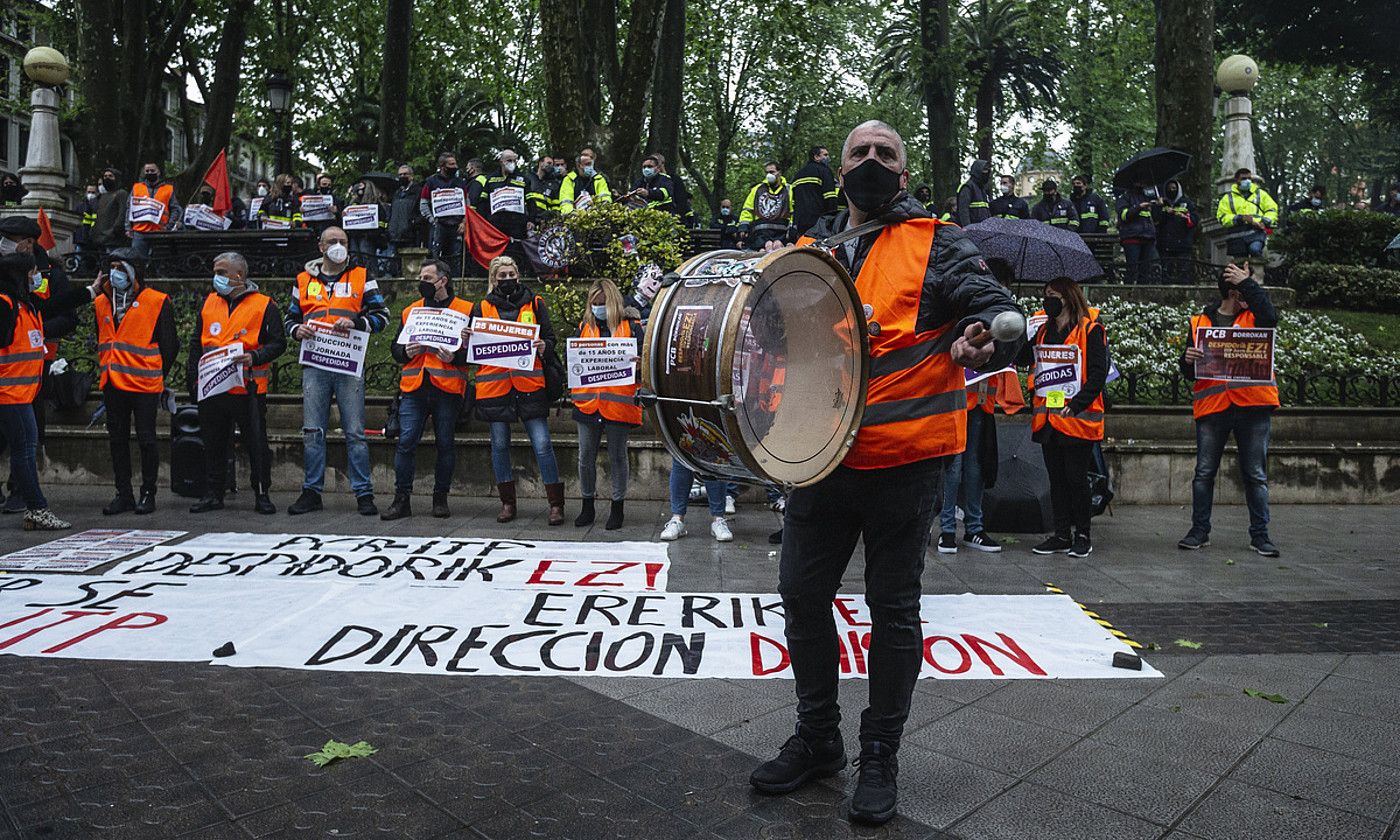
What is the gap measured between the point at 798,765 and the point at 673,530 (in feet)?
15.6

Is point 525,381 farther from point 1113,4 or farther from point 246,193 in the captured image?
point 246,193

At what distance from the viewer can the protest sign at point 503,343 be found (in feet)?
29.4

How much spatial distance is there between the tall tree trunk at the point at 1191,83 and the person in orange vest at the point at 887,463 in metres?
15.7

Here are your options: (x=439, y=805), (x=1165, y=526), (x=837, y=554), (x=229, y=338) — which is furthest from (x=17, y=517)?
(x=1165, y=526)

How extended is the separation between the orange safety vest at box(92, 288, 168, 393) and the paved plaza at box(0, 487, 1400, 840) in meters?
4.92

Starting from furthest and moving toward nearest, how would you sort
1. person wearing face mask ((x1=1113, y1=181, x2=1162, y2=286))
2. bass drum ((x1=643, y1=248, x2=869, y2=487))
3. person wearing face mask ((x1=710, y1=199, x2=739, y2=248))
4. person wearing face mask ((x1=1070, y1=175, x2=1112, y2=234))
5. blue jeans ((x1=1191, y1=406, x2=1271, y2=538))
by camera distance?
1. person wearing face mask ((x1=1070, y1=175, x2=1112, y2=234))
2. person wearing face mask ((x1=710, y1=199, x2=739, y2=248))
3. person wearing face mask ((x1=1113, y1=181, x2=1162, y2=286))
4. blue jeans ((x1=1191, y1=406, x2=1271, y2=538))
5. bass drum ((x1=643, y1=248, x2=869, y2=487))

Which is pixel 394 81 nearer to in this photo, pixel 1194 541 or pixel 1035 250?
pixel 1035 250

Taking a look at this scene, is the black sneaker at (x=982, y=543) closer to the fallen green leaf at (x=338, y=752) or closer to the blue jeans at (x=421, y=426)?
the blue jeans at (x=421, y=426)

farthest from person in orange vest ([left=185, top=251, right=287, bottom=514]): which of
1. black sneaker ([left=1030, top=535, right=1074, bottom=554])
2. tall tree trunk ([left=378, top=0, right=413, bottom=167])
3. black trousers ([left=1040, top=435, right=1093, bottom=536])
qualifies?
tall tree trunk ([left=378, top=0, right=413, bottom=167])

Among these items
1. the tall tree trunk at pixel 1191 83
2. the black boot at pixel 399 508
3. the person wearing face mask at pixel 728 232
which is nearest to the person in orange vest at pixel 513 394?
the black boot at pixel 399 508

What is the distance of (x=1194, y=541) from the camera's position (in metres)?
8.38

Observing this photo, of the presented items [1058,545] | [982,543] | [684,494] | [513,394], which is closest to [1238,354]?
[1058,545]

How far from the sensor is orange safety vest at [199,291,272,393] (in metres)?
9.27

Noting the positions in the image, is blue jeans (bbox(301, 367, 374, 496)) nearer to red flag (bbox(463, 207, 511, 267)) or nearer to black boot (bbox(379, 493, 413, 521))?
black boot (bbox(379, 493, 413, 521))
